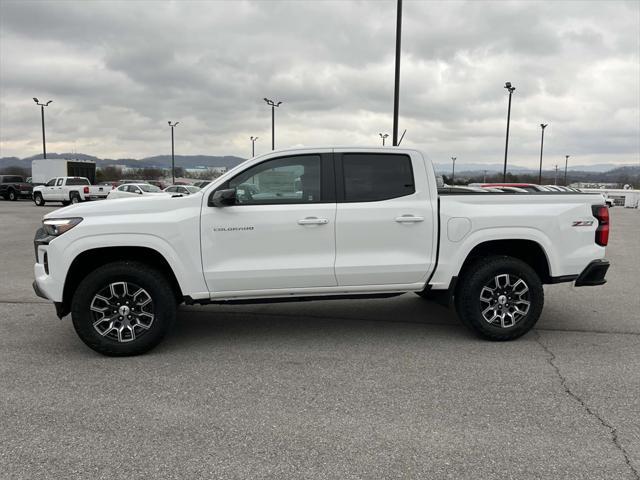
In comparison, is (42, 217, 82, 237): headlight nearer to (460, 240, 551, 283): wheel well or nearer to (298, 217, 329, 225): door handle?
(298, 217, 329, 225): door handle

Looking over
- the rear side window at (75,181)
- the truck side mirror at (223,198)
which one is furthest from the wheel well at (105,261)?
the rear side window at (75,181)

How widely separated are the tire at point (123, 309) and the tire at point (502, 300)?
2845 mm

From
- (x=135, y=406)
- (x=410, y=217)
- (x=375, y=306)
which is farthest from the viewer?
(x=375, y=306)

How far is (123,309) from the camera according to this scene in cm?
477

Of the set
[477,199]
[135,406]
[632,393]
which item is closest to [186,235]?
[135,406]

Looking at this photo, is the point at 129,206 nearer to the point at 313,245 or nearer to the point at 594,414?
the point at 313,245

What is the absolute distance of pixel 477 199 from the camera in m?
5.23

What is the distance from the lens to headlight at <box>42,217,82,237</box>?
4.69 meters

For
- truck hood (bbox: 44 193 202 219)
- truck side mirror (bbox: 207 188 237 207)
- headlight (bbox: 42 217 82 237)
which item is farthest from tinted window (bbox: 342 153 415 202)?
headlight (bbox: 42 217 82 237)

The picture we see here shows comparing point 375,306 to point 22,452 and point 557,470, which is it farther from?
point 22,452

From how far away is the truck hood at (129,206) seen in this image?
4758 millimetres

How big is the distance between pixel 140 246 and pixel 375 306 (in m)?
3.21

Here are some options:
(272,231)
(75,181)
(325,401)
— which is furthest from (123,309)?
(75,181)

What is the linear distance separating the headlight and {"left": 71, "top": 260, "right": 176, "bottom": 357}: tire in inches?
17.7
